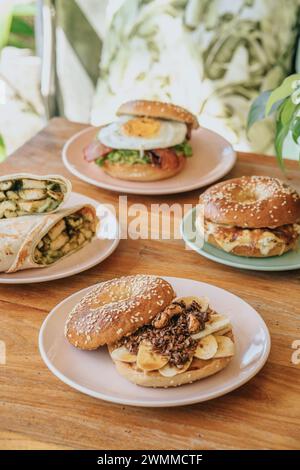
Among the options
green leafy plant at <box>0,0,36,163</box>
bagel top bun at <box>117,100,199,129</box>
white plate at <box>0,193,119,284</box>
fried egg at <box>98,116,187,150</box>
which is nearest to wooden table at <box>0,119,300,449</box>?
white plate at <box>0,193,119,284</box>

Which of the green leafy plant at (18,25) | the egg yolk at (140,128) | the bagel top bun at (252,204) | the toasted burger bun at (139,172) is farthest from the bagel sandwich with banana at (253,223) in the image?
the green leafy plant at (18,25)

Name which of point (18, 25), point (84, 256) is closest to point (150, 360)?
point (84, 256)

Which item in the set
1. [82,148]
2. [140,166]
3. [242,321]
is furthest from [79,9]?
[242,321]

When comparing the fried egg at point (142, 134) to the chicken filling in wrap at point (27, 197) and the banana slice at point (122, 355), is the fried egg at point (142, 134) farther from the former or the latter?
the banana slice at point (122, 355)

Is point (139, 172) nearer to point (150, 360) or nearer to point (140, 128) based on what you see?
point (140, 128)

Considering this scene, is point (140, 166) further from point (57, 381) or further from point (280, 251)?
point (57, 381)
